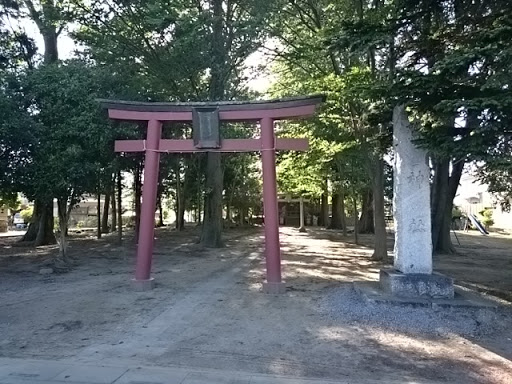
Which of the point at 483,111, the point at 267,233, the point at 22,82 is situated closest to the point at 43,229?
the point at 22,82

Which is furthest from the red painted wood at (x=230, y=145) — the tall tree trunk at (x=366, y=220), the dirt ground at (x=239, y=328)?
the tall tree trunk at (x=366, y=220)

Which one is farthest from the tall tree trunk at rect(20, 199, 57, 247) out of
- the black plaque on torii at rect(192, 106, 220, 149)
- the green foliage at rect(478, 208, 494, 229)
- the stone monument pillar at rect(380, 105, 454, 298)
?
the green foliage at rect(478, 208, 494, 229)

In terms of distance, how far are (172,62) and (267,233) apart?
833 centimetres

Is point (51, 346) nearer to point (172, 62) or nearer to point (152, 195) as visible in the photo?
point (152, 195)

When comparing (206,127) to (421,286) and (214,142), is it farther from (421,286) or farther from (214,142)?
(421,286)

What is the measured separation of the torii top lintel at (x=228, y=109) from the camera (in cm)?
1030

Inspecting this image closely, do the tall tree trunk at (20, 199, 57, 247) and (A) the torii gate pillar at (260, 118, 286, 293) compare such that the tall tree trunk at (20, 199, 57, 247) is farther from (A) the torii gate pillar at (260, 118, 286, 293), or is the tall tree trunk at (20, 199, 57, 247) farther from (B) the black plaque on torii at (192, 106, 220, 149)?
(A) the torii gate pillar at (260, 118, 286, 293)

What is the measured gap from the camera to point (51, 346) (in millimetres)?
6301

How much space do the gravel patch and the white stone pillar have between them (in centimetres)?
124

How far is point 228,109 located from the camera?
10578mm

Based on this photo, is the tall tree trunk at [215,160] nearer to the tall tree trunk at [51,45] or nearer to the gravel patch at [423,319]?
the tall tree trunk at [51,45]

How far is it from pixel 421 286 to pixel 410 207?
153cm

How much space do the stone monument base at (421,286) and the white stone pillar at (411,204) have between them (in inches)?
15.0

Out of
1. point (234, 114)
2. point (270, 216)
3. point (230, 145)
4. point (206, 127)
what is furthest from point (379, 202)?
point (206, 127)
